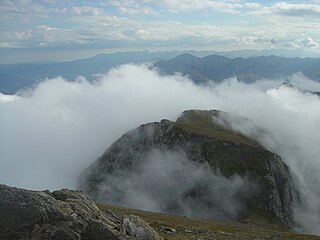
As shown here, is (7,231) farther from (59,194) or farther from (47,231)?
(59,194)

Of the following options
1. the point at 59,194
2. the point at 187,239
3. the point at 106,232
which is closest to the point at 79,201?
the point at 59,194

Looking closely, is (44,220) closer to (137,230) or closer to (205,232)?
(137,230)

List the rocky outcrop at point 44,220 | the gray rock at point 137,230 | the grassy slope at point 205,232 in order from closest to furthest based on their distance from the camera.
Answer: the rocky outcrop at point 44,220, the gray rock at point 137,230, the grassy slope at point 205,232

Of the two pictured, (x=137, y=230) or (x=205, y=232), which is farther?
(x=205, y=232)

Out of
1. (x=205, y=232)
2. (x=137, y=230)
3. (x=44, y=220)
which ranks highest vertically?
(x=44, y=220)

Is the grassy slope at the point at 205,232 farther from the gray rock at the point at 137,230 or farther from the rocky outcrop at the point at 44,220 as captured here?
the rocky outcrop at the point at 44,220

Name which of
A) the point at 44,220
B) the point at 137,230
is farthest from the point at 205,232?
the point at 44,220

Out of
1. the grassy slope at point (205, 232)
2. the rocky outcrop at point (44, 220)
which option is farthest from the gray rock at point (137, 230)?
the grassy slope at point (205, 232)

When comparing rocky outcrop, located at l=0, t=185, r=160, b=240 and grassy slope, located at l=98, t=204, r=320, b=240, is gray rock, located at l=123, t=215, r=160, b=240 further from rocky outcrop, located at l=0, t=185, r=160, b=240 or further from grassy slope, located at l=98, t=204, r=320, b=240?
grassy slope, located at l=98, t=204, r=320, b=240

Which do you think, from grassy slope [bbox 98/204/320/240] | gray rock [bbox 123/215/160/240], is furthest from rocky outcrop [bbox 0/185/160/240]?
grassy slope [bbox 98/204/320/240]

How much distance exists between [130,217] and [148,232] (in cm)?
327

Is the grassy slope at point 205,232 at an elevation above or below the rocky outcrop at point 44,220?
below

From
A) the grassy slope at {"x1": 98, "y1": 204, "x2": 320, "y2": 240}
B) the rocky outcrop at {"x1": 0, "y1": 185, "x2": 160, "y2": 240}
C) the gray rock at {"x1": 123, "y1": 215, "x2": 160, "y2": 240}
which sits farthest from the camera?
the grassy slope at {"x1": 98, "y1": 204, "x2": 320, "y2": 240}

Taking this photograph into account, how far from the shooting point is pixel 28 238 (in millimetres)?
36188
